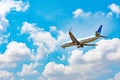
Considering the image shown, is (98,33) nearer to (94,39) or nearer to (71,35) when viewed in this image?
(94,39)

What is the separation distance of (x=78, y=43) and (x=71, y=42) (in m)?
8.37

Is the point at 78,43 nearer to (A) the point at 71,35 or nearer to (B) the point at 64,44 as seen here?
(A) the point at 71,35

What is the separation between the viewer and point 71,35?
159 metres

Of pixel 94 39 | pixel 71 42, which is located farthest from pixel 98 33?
pixel 71 42

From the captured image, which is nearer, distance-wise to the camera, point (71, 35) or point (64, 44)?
point (71, 35)

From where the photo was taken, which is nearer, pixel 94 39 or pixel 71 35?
pixel 71 35

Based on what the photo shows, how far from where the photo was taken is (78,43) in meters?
162

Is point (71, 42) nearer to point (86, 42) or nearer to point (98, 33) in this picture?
point (86, 42)

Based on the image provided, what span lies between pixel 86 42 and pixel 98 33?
54.6 ft

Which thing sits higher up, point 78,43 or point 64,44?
point 64,44

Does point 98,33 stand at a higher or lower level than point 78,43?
higher

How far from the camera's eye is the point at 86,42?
552 ft

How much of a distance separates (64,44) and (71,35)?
2458 cm

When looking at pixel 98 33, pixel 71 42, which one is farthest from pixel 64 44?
pixel 98 33
